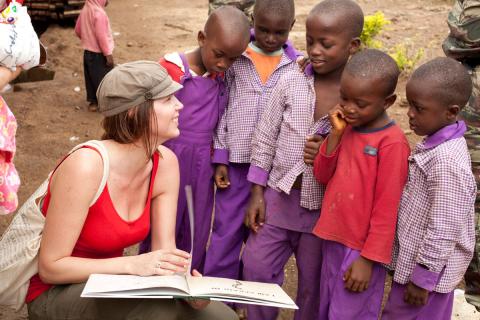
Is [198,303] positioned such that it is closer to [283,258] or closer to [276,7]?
[283,258]

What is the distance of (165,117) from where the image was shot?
272 centimetres

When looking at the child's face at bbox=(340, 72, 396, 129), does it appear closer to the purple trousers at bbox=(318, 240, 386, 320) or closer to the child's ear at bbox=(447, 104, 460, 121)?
the child's ear at bbox=(447, 104, 460, 121)

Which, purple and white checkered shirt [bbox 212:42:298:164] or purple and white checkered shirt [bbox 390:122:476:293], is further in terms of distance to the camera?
purple and white checkered shirt [bbox 212:42:298:164]

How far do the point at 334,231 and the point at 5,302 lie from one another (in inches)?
55.2

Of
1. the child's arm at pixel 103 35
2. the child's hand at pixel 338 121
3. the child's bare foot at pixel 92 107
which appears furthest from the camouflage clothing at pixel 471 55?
the child's bare foot at pixel 92 107

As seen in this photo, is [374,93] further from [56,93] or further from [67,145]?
[56,93]

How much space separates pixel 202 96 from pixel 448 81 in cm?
124

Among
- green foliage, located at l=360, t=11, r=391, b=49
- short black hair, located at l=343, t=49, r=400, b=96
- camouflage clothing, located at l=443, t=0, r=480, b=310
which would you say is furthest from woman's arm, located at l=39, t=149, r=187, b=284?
green foliage, located at l=360, t=11, r=391, b=49

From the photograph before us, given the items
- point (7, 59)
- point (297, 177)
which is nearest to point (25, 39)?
point (7, 59)

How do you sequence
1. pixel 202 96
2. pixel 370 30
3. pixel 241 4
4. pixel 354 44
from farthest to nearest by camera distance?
pixel 370 30
pixel 241 4
pixel 202 96
pixel 354 44

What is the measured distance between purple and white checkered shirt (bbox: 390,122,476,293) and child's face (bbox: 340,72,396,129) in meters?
0.23

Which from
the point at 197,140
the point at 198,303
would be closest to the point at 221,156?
the point at 197,140

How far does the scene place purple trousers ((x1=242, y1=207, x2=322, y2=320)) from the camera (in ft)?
10.2

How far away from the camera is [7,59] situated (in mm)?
2734
